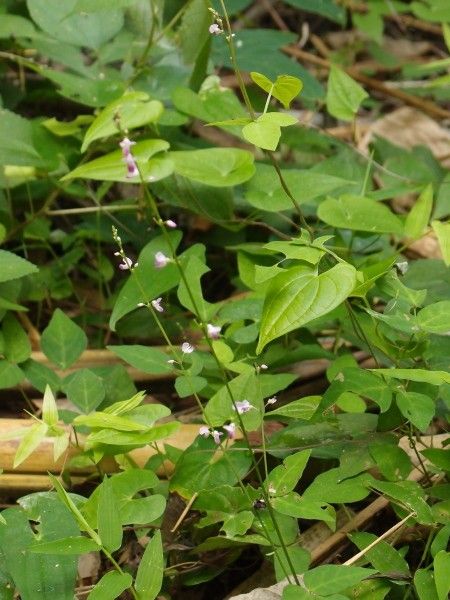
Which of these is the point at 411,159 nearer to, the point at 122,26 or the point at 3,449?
the point at 122,26

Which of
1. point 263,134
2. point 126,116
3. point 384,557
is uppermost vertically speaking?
point 263,134

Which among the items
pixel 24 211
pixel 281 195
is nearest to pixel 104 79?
pixel 24 211

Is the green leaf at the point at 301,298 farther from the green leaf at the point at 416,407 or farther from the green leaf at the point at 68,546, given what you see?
the green leaf at the point at 68,546

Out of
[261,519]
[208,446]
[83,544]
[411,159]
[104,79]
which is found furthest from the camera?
[411,159]

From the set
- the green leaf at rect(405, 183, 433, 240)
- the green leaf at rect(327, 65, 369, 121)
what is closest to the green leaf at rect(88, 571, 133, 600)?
the green leaf at rect(405, 183, 433, 240)

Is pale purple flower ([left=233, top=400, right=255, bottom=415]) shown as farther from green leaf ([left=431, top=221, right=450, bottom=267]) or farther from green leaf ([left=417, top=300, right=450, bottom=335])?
green leaf ([left=431, top=221, right=450, bottom=267])

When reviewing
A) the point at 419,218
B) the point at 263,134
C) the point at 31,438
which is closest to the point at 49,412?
the point at 31,438

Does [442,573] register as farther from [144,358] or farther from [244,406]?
[144,358]
